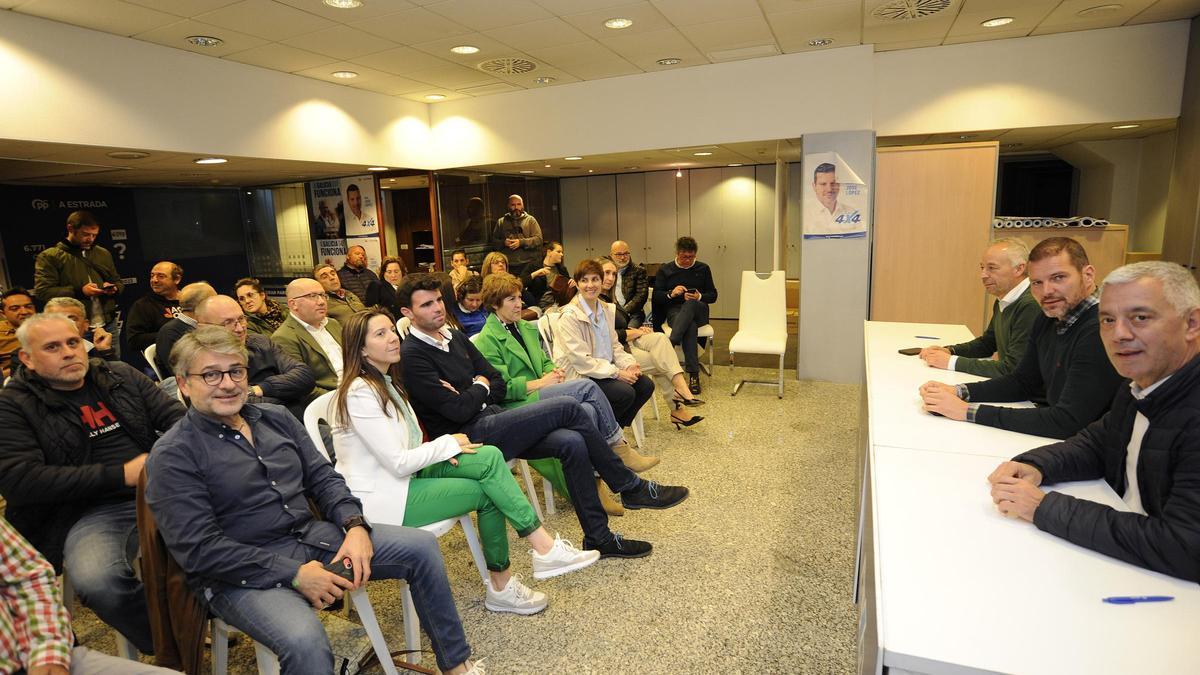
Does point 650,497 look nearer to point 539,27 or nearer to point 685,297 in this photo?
point 685,297

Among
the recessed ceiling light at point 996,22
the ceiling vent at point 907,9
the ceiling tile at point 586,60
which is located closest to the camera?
the ceiling vent at point 907,9

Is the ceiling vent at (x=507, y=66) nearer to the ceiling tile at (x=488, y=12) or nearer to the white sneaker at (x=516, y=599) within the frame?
the ceiling tile at (x=488, y=12)

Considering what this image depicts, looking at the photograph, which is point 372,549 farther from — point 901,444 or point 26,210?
point 26,210

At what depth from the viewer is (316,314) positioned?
11.7ft

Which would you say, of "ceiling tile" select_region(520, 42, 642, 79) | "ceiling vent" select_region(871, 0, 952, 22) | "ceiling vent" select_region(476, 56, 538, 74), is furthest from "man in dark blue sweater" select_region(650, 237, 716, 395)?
"ceiling vent" select_region(871, 0, 952, 22)

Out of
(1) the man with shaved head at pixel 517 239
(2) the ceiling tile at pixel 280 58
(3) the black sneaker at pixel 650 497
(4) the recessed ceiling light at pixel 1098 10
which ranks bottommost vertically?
(3) the black sneaker at pixel 650 497

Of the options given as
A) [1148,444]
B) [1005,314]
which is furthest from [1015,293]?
[1148,444]

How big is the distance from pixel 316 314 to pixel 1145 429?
3555 millimetres

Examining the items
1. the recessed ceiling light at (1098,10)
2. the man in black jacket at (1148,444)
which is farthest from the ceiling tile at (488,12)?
the recessed ceiling light at (1098,10)

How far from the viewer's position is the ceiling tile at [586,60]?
5.10 meters

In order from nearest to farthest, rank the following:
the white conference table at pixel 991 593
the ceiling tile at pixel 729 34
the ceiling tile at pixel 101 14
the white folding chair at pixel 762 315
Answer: the white conference table at pixel 991 593
the ceiling tile at pixel 101 14
the ceiling tile at pixel 729 34
the white folding chair at pixel 762 315

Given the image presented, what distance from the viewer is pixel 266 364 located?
10.8 ft

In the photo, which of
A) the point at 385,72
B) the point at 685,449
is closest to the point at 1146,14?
the point at 685,449

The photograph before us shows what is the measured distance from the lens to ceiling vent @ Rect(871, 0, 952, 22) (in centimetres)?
431
